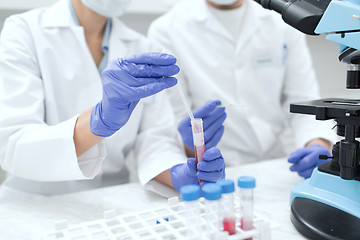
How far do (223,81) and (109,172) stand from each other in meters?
0.75

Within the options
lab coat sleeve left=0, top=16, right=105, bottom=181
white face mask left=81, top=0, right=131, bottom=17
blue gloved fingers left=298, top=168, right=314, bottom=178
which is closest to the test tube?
lab coat sleeve left=0, top=16, right=105, bottom=181

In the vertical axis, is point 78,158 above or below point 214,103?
below

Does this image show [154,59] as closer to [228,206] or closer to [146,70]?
[146,70]

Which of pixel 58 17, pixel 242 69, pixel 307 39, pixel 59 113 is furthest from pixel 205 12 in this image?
pixel 307 39

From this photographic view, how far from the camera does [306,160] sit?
113 cm

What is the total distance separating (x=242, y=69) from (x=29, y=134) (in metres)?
1.09

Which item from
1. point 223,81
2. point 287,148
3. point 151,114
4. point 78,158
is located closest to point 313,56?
point 287,148

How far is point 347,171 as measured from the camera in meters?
0.76

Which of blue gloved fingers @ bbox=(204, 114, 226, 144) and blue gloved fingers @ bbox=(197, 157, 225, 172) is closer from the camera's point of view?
blue gloved fingers @ bbox=(197, 157, 225, 172)

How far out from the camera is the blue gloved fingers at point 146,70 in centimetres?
88

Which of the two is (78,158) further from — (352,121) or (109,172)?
(352,121)

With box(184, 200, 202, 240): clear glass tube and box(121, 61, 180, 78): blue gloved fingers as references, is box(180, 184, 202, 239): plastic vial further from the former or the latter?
box(121, 61, 180, 78): blue gloved fingers

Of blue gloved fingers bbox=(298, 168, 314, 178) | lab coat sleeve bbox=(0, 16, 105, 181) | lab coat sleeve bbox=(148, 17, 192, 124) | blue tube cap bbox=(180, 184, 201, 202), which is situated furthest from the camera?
lab coat sleeve bbox=(148, 17, 192, 124)

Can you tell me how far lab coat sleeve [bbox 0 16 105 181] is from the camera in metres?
1.01
